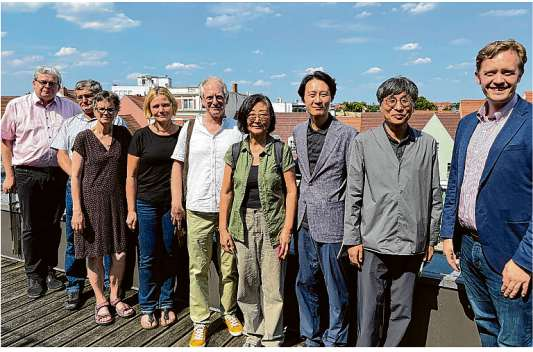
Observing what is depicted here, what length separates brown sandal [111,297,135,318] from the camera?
3.13 meters

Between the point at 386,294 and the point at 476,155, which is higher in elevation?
the point at 476,155

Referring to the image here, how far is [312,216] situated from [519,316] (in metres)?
1.07

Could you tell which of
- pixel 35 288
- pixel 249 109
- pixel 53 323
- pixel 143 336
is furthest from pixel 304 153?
pixel 35 288

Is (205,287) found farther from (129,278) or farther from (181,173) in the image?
(129,278)

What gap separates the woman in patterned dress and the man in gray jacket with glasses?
166cm

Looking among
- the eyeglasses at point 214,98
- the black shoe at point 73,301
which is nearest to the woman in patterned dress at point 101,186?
the black shoe at point 73,301

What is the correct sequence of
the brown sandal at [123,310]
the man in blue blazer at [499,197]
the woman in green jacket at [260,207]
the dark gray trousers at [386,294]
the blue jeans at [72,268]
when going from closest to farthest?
1. the man in blue blazer at [499,197]
2. the dark gray trousers at [386,294]
3. the woman in green jacket at [260,207]
4. the brown sandal at [123,310]
5. the blue jeans at [72,268]

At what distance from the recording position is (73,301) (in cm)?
332

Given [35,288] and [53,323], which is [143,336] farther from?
[35,288]

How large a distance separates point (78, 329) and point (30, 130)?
1702 mm

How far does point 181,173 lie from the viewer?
8.92ft

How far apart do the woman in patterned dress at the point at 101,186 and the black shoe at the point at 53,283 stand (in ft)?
2.83

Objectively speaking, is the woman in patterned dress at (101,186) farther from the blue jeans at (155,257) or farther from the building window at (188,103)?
the building window at (188,103)

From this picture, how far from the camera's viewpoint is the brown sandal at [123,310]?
313 centimetres
